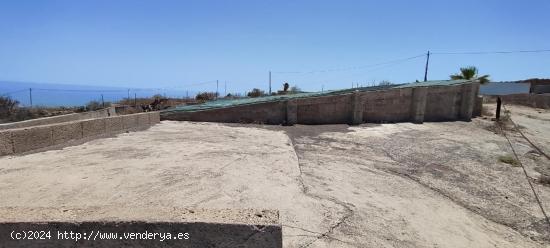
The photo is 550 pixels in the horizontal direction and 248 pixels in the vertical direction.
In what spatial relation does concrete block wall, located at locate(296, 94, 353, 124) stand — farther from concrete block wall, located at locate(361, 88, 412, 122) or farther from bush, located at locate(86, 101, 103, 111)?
bush, located at locate(86, 101, 103, 111)

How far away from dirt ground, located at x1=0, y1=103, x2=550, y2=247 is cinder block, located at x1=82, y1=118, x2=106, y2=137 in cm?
53

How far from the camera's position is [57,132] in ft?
29.1

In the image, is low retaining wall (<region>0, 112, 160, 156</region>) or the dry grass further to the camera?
the dry grass

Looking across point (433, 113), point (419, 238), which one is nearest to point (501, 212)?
point (419, 238)

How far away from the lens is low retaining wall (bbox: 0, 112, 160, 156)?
7733mm

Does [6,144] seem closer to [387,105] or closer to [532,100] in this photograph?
[387,105]

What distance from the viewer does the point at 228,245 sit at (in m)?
2.80

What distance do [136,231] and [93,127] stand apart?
832 cm

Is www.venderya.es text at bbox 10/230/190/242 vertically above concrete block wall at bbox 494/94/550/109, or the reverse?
concrete block wall at bbox 494/94/550/109

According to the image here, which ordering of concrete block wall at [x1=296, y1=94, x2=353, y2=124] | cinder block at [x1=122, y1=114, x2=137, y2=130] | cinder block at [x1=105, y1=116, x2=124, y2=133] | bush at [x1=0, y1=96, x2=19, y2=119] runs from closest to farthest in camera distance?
cinder block at [x1=105, y1=116, x2=124, y2=133]
cinder block at [x1=122, y1=114, x2=137, y2=130]
concrete block wall at [x1=296, y1=94, x2=353, y2=124]
bush at [x1=0, y1=96, x2=19, y2=119]

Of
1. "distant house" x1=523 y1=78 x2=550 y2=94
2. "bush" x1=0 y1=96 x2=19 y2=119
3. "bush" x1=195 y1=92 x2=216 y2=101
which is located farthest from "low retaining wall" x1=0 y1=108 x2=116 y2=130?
"distant house" x1=523 y1=78 x2=550 y2=94

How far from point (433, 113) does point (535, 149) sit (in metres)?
5.40

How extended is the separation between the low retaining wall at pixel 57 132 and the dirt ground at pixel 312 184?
0.47 metres

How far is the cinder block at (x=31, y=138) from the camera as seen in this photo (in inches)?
309
